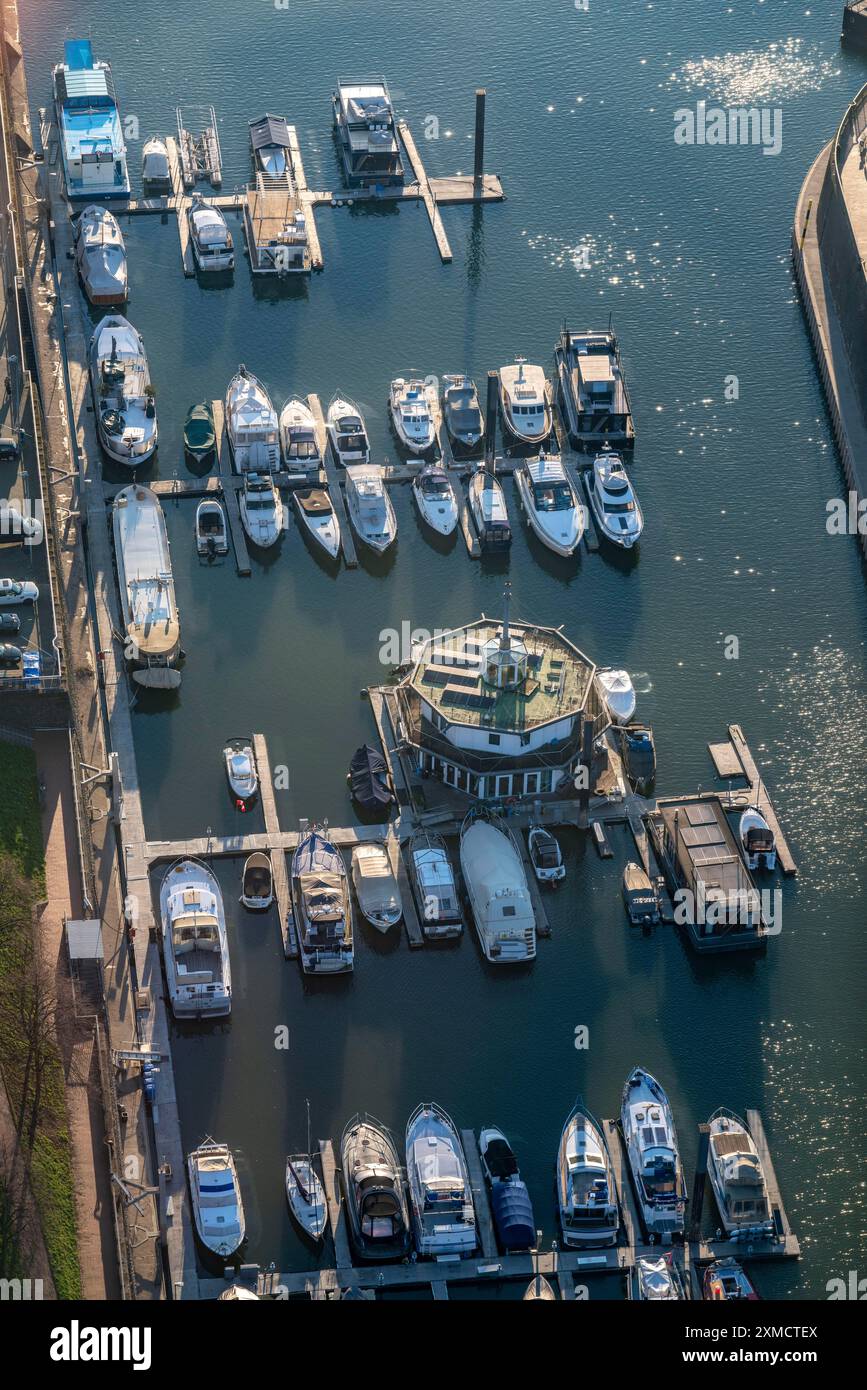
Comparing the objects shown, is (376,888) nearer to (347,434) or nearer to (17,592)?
(17,592)

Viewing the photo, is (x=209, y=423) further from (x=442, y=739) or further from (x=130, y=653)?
(x=442, y=739)

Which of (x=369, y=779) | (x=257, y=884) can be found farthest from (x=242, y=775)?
(x=257, y=884)

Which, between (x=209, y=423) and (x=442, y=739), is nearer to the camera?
(x=442, y=739)

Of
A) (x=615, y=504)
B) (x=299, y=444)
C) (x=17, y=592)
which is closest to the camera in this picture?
(x=17, y=592)

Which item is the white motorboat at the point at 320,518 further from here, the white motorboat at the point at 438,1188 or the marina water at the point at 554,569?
the white motorboat at the point at 438,1188

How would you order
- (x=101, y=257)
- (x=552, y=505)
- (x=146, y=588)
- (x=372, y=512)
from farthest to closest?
(x=101, y=257)
(x=552, y=505)
(x=372, y=512)
(x=146, y=588)

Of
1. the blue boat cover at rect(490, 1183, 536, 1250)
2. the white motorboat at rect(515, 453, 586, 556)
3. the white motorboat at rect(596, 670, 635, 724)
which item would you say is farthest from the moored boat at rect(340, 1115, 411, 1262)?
the white motorboat at rect(515, 453, 586, 556)

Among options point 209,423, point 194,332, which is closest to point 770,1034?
point 209,423
